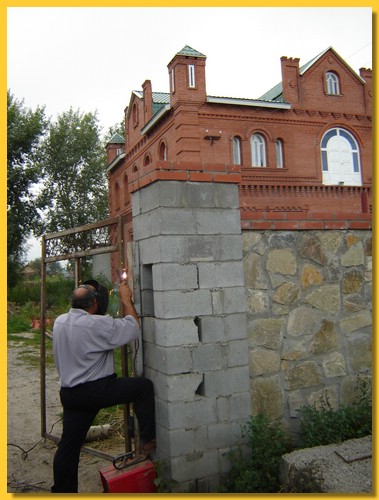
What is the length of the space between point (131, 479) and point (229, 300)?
5.56ft

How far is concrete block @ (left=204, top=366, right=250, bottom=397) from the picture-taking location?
371 centimetres

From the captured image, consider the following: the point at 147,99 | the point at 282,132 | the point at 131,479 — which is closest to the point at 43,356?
the point at 131,479

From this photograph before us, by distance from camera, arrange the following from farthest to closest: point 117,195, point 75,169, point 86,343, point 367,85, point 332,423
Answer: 1. point 75,169
2. point 117,195
3. point 367,85
4. point 332,423
5. point 86,343

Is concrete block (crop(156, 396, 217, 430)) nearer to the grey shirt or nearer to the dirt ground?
the grey shirt

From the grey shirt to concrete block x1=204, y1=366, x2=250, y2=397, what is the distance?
76 cm

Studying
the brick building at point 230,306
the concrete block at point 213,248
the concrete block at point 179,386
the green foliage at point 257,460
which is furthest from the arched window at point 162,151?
the green foliage at point 257,460

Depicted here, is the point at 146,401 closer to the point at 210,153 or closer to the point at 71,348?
the point at 71,348

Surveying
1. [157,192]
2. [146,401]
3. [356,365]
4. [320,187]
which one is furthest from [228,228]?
[320,187]

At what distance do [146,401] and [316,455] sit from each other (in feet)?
4.79

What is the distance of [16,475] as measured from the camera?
4.39 meters

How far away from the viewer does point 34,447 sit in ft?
16.8

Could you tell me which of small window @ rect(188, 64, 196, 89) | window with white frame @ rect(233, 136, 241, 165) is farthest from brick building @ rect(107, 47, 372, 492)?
window with white frame @ rect(233, 136, 241, 165)

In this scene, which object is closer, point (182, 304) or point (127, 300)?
point (182, 304)

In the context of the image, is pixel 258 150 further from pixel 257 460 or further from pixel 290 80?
pixel 257 460
